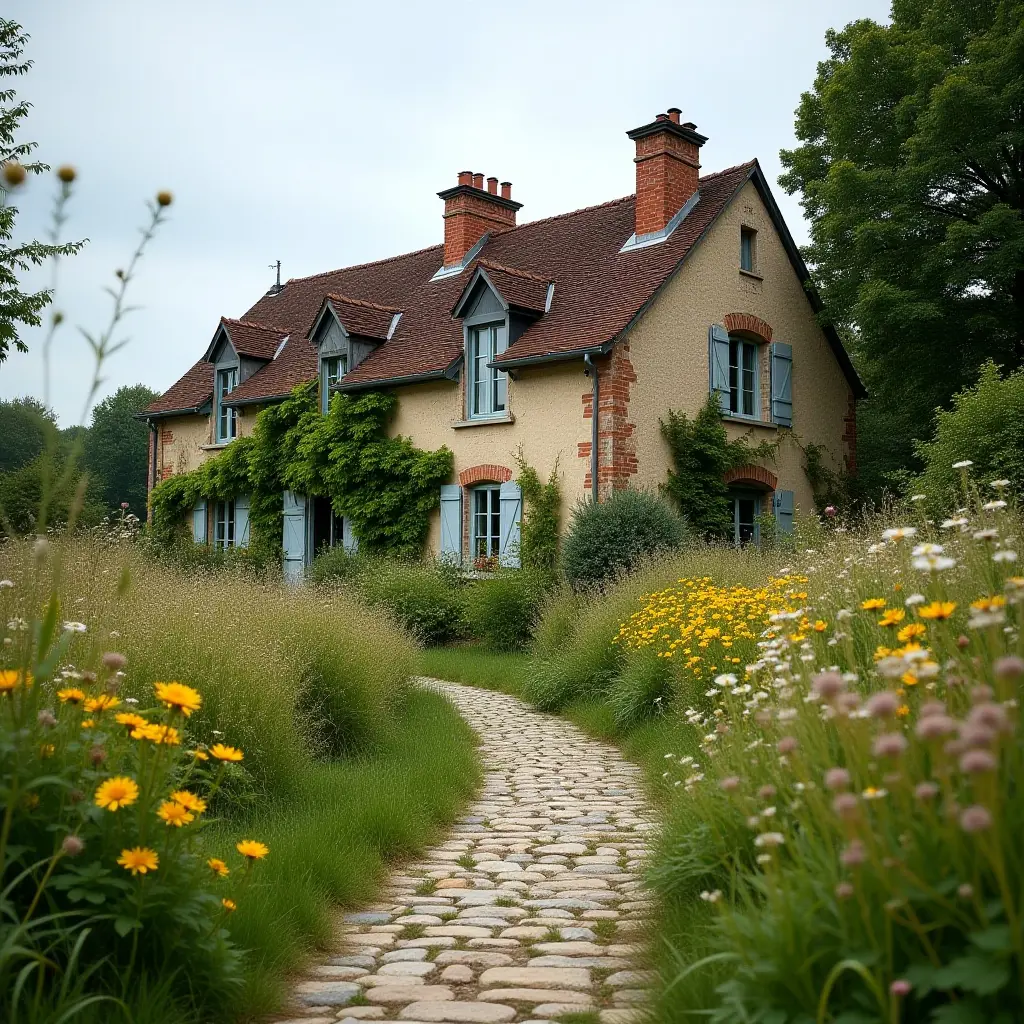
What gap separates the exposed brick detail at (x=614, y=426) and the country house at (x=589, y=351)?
1.1 inches

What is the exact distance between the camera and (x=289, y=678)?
6.51m

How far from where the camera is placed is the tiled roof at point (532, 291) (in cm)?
1650

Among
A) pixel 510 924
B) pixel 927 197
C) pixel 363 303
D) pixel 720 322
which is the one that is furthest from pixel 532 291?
pixel 510 924

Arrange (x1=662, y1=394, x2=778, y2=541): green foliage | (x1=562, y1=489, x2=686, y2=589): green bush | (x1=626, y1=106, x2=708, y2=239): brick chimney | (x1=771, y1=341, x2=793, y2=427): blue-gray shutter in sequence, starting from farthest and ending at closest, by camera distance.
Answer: (x1=771, y1=341, x2=793, y2=427): blue-gray shutter
(x1=626, y1=106, x2=708, y2=239): brick chimney
(x1=662, y1=394, x2=778, y2=541): green foliage
(x1=562, y1=489, x2=686, y2=589): green bush

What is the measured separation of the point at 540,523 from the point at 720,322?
498 cm

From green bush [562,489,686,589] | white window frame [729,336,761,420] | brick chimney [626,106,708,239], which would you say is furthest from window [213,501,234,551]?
white window frame [729,336,761,420]

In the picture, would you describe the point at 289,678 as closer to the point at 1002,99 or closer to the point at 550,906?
the point at 550,906

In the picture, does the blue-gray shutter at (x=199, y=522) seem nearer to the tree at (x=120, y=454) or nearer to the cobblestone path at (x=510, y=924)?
the cobblestone path at (x=510, y=924)

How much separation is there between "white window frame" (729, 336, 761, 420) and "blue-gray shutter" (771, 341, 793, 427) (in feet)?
0.88

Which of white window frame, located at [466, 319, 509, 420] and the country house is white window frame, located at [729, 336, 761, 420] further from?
white window frame, located at [466, 319, 509, 420]

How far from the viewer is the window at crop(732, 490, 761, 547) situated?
1800 centimetres

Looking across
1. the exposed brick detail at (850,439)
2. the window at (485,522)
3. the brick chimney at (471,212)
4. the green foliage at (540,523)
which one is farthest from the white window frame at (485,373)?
the exposed brick detail at (850,439)

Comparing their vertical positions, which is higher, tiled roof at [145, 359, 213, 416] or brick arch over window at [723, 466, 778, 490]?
tiled roof at [145, 359, 213, 416]

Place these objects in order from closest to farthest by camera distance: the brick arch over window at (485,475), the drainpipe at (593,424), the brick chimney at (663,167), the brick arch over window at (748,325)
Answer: the drainpipe at (593,424) → the brick arch over window at (485,475) → the brick chimney at (663,167) → the brick arch over window at (748,325)
